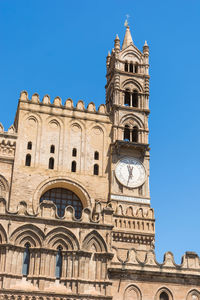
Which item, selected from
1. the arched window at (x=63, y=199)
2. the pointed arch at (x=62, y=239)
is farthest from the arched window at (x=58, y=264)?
the arched window at (x=63, y=199)

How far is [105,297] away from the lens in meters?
32.8

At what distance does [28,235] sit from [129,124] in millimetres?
18997

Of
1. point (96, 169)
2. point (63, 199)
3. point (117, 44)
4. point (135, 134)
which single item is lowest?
point (63, 199)

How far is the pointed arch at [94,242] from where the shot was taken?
112 ft

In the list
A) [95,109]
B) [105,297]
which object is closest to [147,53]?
[95,109]

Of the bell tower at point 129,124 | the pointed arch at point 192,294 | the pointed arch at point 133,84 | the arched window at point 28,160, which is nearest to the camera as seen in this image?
the pointed arch at point 192,294

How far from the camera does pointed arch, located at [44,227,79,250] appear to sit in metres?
33.7

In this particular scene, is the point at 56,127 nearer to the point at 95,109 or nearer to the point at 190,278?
the point at 95,109

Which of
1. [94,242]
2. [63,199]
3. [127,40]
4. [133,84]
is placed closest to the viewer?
[94,242]

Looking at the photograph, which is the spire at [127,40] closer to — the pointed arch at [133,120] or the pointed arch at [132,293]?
the pointed arch at [133,120]

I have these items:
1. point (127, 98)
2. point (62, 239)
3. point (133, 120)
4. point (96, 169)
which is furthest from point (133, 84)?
point (62, 239)

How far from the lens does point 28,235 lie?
1319 inches

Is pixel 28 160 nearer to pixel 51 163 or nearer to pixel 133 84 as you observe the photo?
pixel 51 163

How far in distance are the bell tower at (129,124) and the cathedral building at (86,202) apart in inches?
3.7
